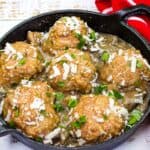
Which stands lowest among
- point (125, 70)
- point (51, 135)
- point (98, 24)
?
point (51, 135)

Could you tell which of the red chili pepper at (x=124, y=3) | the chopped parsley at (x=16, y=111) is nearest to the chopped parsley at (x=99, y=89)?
the chopped parsley at (x=16, y=111)

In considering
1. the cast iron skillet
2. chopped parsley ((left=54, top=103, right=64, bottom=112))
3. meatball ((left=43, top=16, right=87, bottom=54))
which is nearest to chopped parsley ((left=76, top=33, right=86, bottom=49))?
meatball ((left=43, top=16, right=87, bottom=54))

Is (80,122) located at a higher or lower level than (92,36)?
lower

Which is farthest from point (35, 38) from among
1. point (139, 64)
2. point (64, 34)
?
point (139, 64)

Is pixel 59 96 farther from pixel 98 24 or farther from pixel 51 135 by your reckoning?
pixel 98 24

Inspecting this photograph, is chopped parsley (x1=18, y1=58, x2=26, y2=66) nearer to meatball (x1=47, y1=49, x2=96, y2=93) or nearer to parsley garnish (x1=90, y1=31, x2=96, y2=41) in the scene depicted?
meatball (x1=47, y1=49, x2=96, y2=93)

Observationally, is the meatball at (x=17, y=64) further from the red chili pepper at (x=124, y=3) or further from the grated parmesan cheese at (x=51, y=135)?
the red chili pepper at (x=124, y=3)

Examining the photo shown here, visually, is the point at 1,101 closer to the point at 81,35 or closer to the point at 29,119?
the point at 29,119
